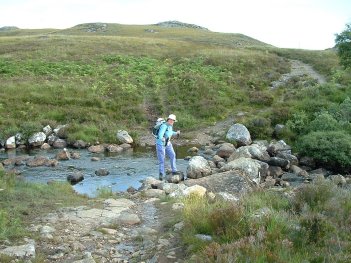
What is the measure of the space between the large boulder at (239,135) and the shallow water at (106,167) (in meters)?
3.32

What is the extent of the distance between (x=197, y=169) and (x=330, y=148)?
7581 millimetres

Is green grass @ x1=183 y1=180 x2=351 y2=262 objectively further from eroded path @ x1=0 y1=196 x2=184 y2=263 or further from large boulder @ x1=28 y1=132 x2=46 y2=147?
large boulder @ x1=28 y1=132 x2=46 y2=147

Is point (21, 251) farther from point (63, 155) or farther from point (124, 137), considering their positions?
point (124, 137)

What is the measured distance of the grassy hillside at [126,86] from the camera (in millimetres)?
30875

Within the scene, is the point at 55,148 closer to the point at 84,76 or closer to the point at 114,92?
the point at 114,92

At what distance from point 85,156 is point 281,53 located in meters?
41.8

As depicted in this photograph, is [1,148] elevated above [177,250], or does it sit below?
below

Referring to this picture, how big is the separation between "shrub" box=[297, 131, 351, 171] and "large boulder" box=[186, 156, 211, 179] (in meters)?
6.46

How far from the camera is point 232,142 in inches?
1081

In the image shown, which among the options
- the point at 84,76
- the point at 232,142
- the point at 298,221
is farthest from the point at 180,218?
the point at 84,76

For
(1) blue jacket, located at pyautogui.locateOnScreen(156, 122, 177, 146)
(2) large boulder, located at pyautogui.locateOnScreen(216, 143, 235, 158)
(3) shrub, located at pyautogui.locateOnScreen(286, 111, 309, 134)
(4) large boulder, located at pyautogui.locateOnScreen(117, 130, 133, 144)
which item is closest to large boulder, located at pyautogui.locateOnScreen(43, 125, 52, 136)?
(4) large boulder, located at pyautogui.locateOnScreen(117, 130, 133, 144)

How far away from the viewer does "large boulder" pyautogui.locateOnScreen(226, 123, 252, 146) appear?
27531mm

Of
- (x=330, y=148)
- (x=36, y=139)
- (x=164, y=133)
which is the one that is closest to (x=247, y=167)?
(x=164, y=133)

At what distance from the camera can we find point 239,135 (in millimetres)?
27812
